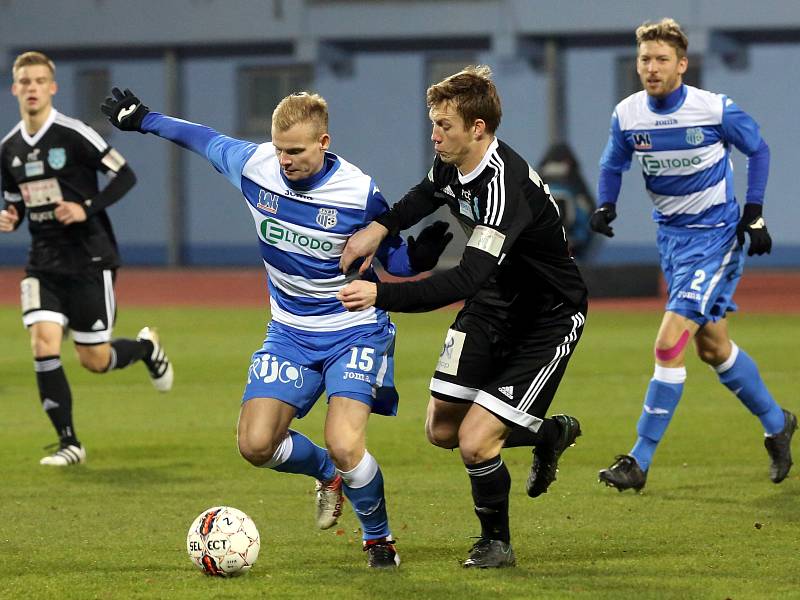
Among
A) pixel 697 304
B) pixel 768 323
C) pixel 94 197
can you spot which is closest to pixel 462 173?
pixel 697 304

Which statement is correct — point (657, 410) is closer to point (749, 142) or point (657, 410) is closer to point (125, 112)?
point (749, 142)

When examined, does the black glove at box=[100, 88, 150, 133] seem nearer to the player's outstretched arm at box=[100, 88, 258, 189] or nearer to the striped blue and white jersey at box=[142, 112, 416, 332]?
the player's outstretched arm at box=[100, 88, 258, 189]

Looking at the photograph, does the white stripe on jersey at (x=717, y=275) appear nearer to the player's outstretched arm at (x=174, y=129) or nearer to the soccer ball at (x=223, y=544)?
the player's outstretched arm at (x=174, y=129)

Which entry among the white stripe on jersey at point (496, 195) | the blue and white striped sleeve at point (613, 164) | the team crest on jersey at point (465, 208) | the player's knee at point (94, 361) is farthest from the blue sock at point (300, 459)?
the player's knee at point (94, 361)

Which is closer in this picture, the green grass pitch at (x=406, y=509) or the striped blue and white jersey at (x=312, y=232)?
the green grass pitch at (x=406, y=509)

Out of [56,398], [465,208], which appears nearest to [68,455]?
[56,398]

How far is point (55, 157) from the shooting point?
9.25 meters

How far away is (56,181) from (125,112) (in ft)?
8.83

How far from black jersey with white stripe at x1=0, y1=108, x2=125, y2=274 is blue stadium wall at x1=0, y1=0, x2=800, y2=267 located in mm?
23462

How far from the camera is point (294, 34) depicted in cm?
3450

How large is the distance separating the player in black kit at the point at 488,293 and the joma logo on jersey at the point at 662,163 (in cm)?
187

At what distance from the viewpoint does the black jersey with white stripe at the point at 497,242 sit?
18.5 feet

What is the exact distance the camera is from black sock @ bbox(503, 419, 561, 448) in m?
6.51

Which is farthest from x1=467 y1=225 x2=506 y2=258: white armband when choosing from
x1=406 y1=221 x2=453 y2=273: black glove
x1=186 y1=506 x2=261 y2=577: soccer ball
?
x1=186 y1=506 x2=261 y2=577: soccer ball
